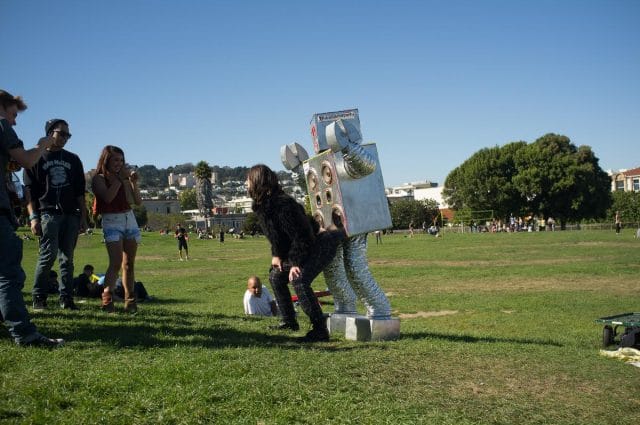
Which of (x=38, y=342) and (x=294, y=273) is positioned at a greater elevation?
(x=294, y=273)

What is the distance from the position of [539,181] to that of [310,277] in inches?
2833

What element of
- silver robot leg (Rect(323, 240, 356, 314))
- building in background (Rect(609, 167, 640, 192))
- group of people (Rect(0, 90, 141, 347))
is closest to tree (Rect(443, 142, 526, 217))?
building in background (Rect(609, 167, 640, 192))

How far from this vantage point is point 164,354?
5.67 metres

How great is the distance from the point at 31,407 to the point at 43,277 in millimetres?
4752

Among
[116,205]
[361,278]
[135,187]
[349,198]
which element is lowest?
[361,278]

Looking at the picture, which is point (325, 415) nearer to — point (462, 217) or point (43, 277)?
point (43, 277)

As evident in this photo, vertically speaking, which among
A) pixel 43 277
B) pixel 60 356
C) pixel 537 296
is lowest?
pixel 537 296

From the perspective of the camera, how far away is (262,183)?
723cm

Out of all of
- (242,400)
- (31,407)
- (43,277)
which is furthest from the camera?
(43,277)

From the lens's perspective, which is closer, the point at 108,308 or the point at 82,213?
the point at 82,213

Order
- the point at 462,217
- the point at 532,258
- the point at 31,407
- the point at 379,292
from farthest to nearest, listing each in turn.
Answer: the point at 462,217 → the point at 532,258 → the point at 379,292 → the point at 31,407

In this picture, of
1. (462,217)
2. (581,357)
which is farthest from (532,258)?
(462,217)

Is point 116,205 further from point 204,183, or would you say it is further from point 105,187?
point 204,183

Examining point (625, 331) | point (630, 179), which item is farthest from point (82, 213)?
point (630, 179)
